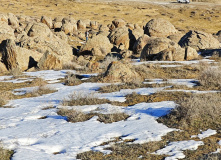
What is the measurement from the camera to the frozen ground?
509 centimetres

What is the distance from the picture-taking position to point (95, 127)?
6.18 meters

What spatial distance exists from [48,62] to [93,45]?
728 centimetres

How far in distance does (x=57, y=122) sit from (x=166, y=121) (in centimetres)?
257

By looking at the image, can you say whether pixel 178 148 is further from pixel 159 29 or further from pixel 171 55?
pixel 159 29

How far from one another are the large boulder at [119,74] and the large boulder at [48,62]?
5087 millimetres

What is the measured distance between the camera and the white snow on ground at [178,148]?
4742mm

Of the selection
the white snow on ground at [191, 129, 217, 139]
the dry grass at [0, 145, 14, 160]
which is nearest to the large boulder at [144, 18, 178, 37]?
the white snow on ground at [191, 129, 217, 139]

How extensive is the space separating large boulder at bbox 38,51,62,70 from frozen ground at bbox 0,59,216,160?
640cm

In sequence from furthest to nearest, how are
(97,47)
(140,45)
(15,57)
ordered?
(97,47) < (140,45) < (15,57)

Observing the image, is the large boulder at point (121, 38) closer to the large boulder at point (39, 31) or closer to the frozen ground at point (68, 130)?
the large boulder at point (39, 31)

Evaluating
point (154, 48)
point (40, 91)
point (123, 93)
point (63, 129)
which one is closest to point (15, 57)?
point (40, 91)

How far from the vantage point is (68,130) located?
610cm

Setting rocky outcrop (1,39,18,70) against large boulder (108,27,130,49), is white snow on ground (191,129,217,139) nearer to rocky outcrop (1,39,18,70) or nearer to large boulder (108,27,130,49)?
rocky outcrop (1,39,18,70)

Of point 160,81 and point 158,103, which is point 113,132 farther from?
point 160,81
